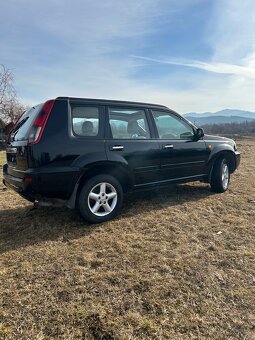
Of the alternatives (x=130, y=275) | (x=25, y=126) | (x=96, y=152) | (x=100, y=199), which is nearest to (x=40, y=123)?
(x=25, y=126)

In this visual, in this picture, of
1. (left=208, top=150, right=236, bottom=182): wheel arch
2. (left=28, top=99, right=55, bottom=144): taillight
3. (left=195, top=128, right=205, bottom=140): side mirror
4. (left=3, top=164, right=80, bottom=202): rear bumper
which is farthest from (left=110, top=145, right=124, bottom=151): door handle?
(left=208, top=150, right=236, bottom=182): wheel arch

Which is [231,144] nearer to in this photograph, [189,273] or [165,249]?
[165,249]

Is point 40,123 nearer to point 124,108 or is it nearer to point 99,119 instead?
Answer: point 99,119

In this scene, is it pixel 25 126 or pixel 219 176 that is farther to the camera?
pixel 219 176

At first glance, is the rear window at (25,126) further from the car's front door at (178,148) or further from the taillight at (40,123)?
the car's front door at (178,148)

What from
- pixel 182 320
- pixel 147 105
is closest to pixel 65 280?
pixel 182 320

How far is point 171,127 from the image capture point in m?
5.31

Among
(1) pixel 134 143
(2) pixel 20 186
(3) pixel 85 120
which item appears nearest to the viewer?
(2) pixel 20 186

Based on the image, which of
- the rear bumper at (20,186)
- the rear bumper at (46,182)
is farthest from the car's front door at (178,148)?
the rear bumper at (20,186)

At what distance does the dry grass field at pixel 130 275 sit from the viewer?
2160mm

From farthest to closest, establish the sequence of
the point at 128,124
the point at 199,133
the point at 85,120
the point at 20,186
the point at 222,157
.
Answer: the point at 222,157 → the point at 199,133 → the point at 128,124 → the point at 85,120 → the point at 20,186

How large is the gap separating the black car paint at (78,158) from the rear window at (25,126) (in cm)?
11

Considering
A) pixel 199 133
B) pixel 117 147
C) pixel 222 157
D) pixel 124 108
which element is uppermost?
pixel 124 108

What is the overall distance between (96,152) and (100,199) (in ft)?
2.31
